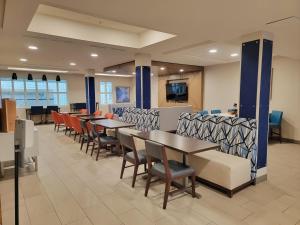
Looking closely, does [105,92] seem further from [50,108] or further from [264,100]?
[264,100]

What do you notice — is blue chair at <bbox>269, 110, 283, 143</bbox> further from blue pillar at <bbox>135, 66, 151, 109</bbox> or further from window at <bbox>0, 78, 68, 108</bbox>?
window at <bbox>0, 78, 68, 108</bbox>

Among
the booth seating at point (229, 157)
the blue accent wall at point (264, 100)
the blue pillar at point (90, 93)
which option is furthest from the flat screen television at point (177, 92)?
the blue accent wall at point (264, 100)

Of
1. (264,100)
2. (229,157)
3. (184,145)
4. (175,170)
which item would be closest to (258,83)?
(264,100)

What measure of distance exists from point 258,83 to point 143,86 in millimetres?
3355

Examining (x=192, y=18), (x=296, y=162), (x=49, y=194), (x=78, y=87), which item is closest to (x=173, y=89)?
(x=78, y=87)

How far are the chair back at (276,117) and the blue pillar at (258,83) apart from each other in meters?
3.24

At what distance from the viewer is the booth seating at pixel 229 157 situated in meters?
2.85

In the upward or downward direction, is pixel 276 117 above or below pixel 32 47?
below

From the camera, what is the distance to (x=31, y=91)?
1071 centimetres

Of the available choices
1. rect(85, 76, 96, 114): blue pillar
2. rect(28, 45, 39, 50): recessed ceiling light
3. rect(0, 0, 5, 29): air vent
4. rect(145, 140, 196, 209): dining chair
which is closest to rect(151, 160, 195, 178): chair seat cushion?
rect(145, 140, 196, 209): dining chair

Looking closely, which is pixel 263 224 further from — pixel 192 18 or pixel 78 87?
pixel 78 87

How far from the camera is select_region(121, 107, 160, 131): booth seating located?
552 cm

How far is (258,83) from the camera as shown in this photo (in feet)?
10.6

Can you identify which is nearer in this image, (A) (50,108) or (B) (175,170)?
(B) (175,170)
